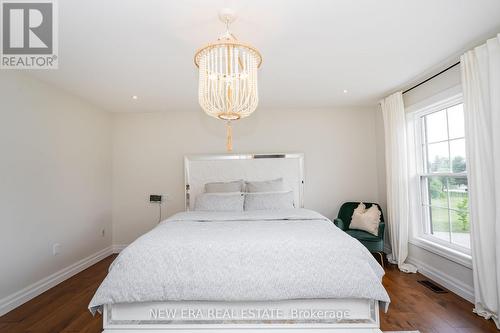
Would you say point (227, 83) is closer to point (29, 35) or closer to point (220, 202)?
point (29, 35)

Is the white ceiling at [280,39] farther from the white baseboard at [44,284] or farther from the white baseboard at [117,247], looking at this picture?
the white baseboard at [117,247]

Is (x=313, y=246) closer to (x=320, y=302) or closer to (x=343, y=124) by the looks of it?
(x=320, y=302)

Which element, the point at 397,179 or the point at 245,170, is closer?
the point at 397,179

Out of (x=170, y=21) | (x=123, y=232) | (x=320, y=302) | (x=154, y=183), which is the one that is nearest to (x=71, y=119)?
(x=154, y=183)

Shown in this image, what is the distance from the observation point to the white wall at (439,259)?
249 cm

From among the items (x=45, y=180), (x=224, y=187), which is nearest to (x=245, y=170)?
(x=224, y=187)

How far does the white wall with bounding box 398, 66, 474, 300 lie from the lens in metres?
2.49

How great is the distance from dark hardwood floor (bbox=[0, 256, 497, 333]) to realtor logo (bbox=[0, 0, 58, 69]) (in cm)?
230

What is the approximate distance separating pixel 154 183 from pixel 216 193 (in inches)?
47.7

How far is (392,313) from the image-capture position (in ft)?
7.27

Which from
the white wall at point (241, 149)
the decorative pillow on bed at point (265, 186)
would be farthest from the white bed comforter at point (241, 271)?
the white wall at point (241, 149)

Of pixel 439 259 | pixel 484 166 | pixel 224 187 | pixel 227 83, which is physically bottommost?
pixel 439 259

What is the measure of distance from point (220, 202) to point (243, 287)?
169 centimetres

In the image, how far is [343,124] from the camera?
417 cm
